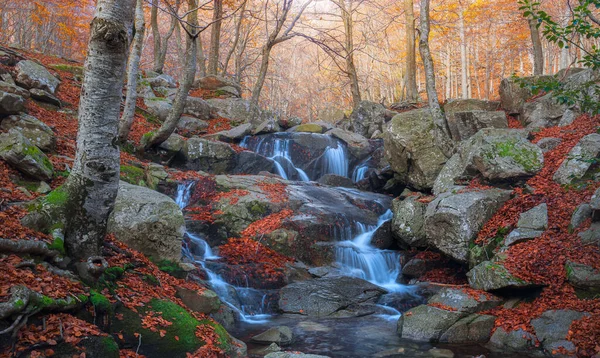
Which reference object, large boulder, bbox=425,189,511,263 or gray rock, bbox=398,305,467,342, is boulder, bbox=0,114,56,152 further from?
large boulder, bbox=425,189,511,263

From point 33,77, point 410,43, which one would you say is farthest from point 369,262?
point 410,43

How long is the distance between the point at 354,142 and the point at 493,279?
1171 centimetres

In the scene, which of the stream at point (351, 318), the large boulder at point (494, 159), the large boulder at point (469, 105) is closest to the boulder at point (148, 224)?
the stream at point (351, 318)

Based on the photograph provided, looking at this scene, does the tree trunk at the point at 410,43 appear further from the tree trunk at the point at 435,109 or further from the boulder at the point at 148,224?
the boulder at the point at 148,224

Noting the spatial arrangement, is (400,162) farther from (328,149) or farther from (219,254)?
(219,254)

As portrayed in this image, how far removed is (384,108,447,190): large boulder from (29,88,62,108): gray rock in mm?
10983

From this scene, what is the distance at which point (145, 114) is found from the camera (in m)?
19.0

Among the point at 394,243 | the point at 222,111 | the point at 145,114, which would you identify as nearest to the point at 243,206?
the point at 394,243

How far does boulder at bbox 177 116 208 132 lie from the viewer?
19158 millimetres

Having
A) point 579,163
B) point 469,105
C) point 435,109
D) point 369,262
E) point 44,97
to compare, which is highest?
point 469,105

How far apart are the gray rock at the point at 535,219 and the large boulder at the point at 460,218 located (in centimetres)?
79

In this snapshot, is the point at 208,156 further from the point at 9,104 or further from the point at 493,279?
the point at 493,279

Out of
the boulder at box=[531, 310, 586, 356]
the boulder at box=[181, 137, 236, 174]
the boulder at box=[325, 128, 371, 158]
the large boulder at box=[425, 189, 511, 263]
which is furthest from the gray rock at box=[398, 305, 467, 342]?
the boulder at box=[325, 128, 371, 158]

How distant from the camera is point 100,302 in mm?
4746
